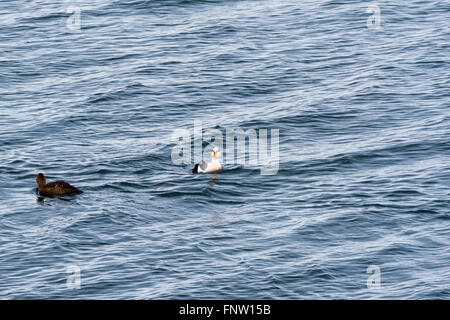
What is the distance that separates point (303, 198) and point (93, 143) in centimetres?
851

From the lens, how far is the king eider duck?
27.5 meters

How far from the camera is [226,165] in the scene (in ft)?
94.2

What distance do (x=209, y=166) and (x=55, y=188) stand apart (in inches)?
189

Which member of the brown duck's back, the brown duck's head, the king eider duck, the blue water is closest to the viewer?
the blue water

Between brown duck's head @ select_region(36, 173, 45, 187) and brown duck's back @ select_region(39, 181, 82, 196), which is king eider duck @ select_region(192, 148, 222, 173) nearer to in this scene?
brown duck's back @ select_region(39, 181, 82, 196)

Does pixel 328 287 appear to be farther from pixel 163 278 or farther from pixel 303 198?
pixel 303 198

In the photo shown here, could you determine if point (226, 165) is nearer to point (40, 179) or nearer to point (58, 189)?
point (58, 189)

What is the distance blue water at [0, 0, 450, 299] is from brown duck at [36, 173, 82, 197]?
0.27m

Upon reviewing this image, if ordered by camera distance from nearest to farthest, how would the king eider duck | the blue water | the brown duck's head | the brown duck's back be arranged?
the blue water → the brown duck's back → the brown duck's head → the king eider duck

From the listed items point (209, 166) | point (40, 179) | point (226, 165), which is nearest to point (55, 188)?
point (40, 179)

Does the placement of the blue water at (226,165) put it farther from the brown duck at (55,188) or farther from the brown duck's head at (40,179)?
the brown duck's head at (40,179)

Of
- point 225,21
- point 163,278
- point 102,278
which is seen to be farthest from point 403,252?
point 225,21

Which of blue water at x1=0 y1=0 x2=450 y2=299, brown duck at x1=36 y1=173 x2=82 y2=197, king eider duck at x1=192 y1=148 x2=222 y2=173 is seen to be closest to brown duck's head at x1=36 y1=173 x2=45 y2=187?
brown duck at x1=36 y1=173 x2=82 y2=197

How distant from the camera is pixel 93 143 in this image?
30625 mm
